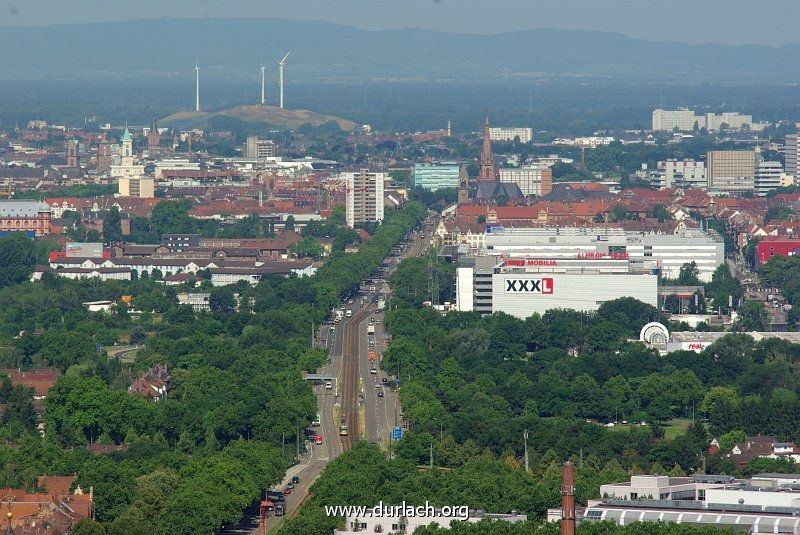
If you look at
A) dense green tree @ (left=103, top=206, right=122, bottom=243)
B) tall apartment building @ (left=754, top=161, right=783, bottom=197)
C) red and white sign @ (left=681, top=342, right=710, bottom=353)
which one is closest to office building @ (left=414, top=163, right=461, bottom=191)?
tall apartment building @ (left=754, top=161, right=783, bottom=197)

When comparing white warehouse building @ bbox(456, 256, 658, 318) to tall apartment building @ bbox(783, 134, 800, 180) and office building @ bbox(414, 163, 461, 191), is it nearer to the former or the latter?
office building @ bbox(414, 163, 461, 191)

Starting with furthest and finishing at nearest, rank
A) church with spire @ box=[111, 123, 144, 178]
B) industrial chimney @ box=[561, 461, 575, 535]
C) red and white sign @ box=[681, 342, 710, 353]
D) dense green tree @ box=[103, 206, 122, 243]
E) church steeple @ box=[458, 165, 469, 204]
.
Answer: church with spire @ box=[111, 123, 144, 178]
church steeple @ box=[458, 165, 469, 204]
dense green tree @ box=[103, 206, 122, 243]
red and white sign @ box=[681, 342, 710, 353]
industrial chimney @ box=[561, 461, 575, 535]

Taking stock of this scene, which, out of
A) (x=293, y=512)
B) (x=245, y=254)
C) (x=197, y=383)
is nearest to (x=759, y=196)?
(x=245, y=254)

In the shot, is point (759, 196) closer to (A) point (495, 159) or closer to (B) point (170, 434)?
(A) point (495, 159)

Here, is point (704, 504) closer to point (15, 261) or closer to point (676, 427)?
point (676, 427)

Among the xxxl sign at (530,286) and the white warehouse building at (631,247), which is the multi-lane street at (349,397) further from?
the white warehouse building at (631,247)

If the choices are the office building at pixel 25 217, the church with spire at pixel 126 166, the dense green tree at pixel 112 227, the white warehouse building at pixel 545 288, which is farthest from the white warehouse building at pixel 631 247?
Result: the church with spire at pixel 126 166
